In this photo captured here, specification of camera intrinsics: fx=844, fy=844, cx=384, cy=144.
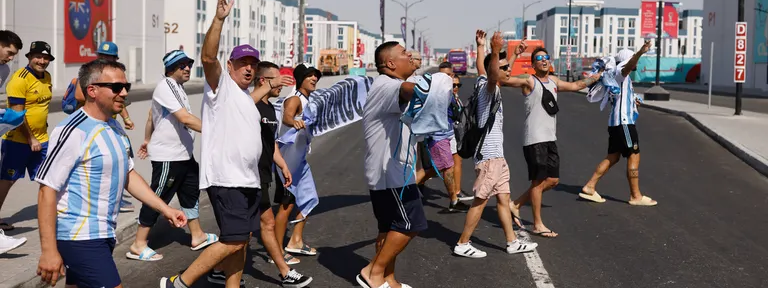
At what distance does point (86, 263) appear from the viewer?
387cm

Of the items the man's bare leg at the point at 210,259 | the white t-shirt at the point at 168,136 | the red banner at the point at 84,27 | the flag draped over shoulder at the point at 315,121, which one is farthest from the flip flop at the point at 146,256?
the red banner at the point at 84,27

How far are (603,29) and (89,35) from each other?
101960 millimetres

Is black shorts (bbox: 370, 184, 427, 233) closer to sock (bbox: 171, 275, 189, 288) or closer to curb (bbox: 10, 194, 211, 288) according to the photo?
sock (bbox: 171, 275, 189, 288)

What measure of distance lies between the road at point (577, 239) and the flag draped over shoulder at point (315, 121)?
0.61 meters

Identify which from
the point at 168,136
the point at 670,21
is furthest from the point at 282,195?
the point at 670,21

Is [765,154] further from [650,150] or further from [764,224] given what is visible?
[764,224]

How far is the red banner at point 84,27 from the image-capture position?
4403cm

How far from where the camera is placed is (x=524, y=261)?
6840 mm

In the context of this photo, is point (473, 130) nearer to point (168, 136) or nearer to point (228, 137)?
point (168, 136)

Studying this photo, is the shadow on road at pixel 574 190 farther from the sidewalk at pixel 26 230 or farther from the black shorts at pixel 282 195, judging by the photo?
the black shorts at pixel 282 195

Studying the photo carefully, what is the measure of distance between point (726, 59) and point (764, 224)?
199ft

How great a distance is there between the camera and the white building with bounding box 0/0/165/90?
3922cm

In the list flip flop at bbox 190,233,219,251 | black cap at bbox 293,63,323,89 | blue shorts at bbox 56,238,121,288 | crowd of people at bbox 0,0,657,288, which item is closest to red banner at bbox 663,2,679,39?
crowd of people at bbox 0,0,657,288

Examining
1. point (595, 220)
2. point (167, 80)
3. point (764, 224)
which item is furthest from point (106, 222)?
point (764, 224)
